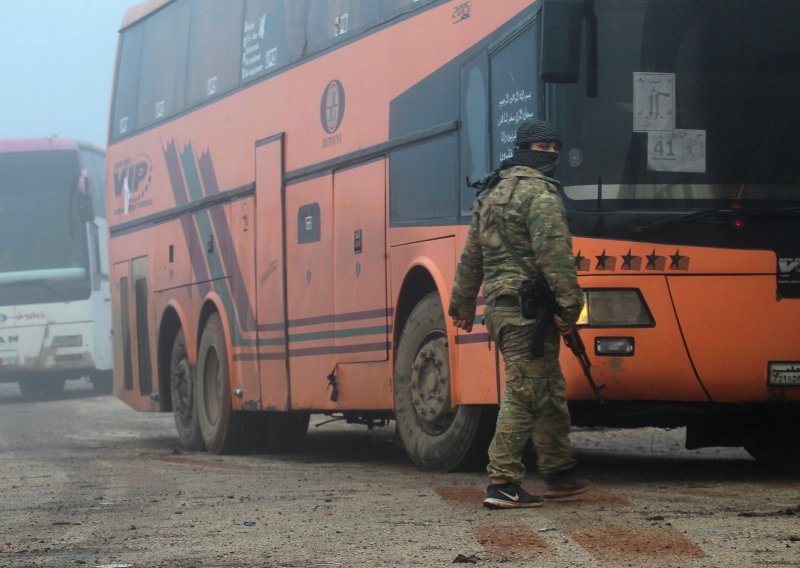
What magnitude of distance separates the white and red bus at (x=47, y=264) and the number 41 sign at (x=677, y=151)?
2124 cm

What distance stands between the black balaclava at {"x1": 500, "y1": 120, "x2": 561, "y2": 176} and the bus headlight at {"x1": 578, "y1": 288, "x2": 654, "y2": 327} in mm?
847

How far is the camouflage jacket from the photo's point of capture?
757 cm

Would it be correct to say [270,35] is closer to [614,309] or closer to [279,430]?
[279,430]

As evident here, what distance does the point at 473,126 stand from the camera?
31.4 feet

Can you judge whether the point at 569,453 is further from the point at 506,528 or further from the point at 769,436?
the point at 769,436

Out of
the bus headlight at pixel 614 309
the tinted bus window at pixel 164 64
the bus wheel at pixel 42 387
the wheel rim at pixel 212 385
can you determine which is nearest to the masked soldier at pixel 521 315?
the bus headlight at pixel 614 309

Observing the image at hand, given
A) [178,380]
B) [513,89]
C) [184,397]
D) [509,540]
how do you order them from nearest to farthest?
[509,540], [513,89], [184,397], [178,380]

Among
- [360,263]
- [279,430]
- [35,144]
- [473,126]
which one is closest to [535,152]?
[473,126]

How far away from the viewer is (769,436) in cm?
1030

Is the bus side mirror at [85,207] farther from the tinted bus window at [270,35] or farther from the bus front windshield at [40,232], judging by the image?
the tinted bus window at [270,35]

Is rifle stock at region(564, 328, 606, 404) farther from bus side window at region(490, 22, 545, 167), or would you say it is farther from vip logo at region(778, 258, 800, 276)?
bus side window at region(490, 22, 545, 167)

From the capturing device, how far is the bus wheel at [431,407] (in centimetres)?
964

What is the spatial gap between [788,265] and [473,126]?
6.61ft

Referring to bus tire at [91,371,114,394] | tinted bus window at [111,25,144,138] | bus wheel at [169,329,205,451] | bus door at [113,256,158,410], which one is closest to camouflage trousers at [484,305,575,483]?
bus wheel at [169,329,205,451]
